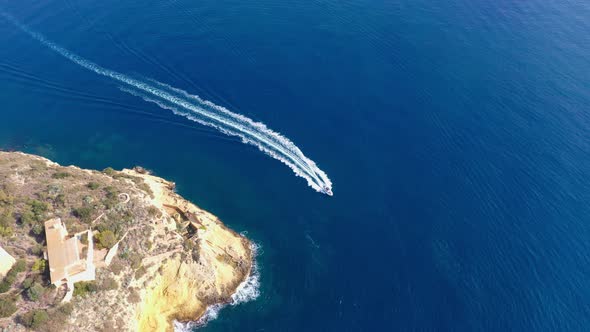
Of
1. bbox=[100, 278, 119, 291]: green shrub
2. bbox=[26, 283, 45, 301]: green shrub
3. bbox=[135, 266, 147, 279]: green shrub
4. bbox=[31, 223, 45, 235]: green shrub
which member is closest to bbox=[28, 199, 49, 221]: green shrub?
bbox=[31, 223, 45, 235]: green shrub

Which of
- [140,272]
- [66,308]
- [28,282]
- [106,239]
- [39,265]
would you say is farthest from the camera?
[140,272]

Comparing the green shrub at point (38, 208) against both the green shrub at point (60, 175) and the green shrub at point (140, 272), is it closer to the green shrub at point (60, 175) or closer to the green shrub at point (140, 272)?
the green shrub at point (60, 175)

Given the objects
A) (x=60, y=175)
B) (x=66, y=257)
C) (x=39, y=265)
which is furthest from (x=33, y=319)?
(x=60, y=175)

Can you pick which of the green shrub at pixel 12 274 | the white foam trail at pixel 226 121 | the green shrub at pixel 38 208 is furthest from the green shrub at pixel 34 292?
the white foam trail at pixel 226 121

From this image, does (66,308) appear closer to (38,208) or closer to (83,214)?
(83,214)

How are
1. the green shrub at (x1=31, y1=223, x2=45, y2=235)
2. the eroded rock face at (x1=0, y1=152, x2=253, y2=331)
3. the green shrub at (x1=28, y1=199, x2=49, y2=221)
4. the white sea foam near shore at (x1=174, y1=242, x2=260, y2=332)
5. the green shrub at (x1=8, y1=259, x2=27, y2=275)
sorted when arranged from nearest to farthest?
the green shrub at (x1=8, y1=259, x2=27, y2=275), the eroded rock face at (x1=0, y1=152, x2=253, y2=331), the green shrub at (x1=31, y1=223, x2=45, y2=235), the green shrub at (x1=28, y1=199, x2=49, y2=221), the white sea foam near shore at (x1=174, y1=242, x2=260, y2=332)

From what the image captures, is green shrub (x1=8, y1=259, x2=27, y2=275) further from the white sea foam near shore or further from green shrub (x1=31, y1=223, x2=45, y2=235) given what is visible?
the white sea foam near shore

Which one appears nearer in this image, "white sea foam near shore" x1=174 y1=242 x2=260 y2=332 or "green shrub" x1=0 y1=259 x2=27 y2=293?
"green shrub" x1=0 y1=259 x2=27 y2=293
